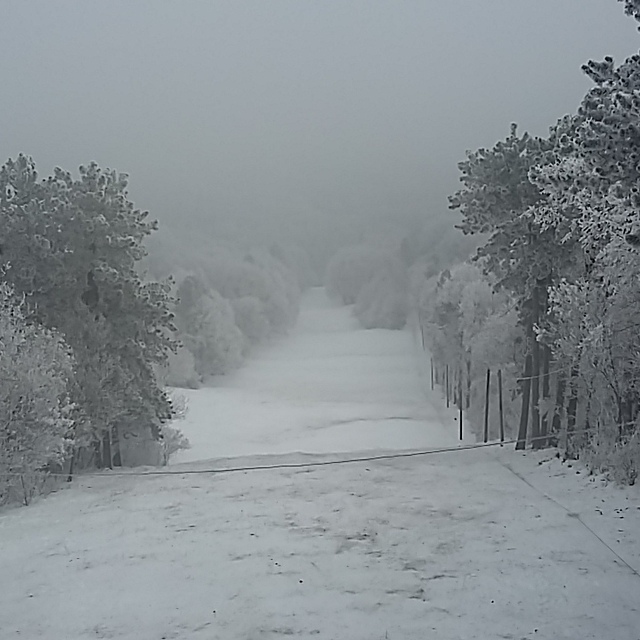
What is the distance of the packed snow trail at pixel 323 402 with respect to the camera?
119 ft

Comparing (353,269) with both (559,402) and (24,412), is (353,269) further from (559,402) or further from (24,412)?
(24,412)

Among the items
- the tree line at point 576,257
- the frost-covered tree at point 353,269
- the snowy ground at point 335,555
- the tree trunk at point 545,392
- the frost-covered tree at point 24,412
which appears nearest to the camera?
the snowy ground at point 335,555

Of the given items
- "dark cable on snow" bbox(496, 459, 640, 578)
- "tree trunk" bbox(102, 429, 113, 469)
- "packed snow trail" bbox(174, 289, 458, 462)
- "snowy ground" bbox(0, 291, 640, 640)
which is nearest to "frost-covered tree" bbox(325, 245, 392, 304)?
"packed snow trail" bbox(174, 289, 458, 462)

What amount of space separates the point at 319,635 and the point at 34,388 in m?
11.3

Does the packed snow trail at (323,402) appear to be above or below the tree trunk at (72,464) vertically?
below

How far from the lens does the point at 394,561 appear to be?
1027 centimetres

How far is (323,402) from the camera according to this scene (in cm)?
4884

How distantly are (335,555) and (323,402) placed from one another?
38203mm

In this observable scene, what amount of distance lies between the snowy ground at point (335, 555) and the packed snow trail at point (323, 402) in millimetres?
14701

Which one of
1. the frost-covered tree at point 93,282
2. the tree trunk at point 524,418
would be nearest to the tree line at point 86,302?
the frost-covered tree at point 93,282

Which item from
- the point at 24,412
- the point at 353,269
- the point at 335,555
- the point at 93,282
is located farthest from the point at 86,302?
the point at 353,269

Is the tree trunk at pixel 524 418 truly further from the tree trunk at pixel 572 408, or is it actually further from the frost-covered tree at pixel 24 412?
the frost-covered tree at pixel 24 412

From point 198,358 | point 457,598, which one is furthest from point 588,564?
point 198,358

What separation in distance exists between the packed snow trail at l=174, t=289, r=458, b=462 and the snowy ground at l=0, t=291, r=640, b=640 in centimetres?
1470
